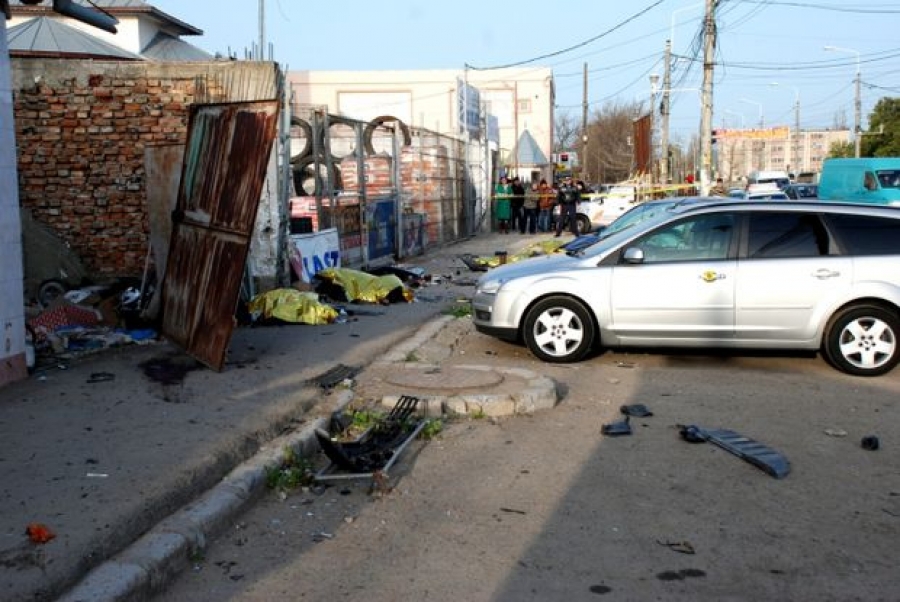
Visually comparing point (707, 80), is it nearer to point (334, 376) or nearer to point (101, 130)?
point (101, 130)

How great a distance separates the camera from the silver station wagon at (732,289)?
8.54 m

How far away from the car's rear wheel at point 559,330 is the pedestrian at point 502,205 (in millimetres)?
22567

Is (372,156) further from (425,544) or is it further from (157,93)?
(425,544)

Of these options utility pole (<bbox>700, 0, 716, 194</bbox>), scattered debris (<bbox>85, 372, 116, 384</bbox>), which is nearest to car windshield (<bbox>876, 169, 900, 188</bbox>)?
utility pole (<bbox>700, 0, 716, 194</bbox>)

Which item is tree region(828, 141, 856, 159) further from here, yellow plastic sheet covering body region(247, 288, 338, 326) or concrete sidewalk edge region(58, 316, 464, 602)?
concrete sidewalk edge region(58, 316, 464, 602)

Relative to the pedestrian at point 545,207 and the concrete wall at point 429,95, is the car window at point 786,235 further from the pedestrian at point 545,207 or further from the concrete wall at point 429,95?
the concrete wall at point 429,95

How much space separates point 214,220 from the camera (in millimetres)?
8062

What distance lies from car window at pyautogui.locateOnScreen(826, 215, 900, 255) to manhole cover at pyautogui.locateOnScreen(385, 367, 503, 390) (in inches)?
144

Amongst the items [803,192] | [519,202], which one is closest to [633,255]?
[519,202]

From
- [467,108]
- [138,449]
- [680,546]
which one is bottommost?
[680,546]

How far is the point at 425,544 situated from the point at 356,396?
9.86 ft

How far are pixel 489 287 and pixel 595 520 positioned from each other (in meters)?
4.74

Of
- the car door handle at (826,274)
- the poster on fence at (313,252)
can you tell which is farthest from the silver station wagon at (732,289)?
the poster on fence at (313,252)

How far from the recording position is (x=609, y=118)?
94250 millimetres
